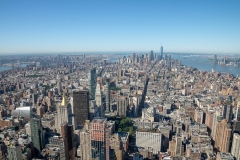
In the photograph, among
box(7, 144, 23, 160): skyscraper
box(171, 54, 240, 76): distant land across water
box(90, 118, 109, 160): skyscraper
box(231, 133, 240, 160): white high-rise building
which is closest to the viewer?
box(90, 118, 109, 160): skyscraper

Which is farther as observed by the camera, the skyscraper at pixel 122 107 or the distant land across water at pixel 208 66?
the distant land across water at pixel 208 66

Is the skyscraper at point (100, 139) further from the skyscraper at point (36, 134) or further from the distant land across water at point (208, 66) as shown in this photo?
the distant land across water at point (208, 66)

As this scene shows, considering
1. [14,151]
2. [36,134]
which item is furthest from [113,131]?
[14,151]

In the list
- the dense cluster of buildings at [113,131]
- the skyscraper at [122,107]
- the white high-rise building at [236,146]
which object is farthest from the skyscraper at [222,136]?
the skyscraper at [122,107]

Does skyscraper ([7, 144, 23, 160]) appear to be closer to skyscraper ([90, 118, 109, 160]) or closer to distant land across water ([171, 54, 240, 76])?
skyscraper ([90, 118, 109, 160])

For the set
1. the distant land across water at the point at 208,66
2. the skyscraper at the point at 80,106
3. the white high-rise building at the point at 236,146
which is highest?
the distant land across water at the point at 208,66

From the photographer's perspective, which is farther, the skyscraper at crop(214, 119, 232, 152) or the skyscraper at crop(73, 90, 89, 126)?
the skyscraper at crop(73, 90, 89, 126)

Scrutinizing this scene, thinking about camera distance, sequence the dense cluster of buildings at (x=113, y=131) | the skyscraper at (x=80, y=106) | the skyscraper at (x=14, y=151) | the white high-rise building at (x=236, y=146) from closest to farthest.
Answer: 1. the skyscraper at (x=14, y=151)
2. the dense cluster of buildings at (x=113, y=131)
3. the white high-rise building at (x=236, y=146)
4. the skyscraper at (x=80, y=106)

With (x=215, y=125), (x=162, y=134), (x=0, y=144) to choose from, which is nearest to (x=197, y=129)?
(x=215, y=125)

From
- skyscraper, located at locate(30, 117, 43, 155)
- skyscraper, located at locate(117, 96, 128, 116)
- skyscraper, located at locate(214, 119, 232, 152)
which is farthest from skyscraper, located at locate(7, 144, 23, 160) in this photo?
skyscraper, located at locate(214, 119, 232, 152)

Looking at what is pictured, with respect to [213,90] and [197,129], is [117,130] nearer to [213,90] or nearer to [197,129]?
[197,129]
